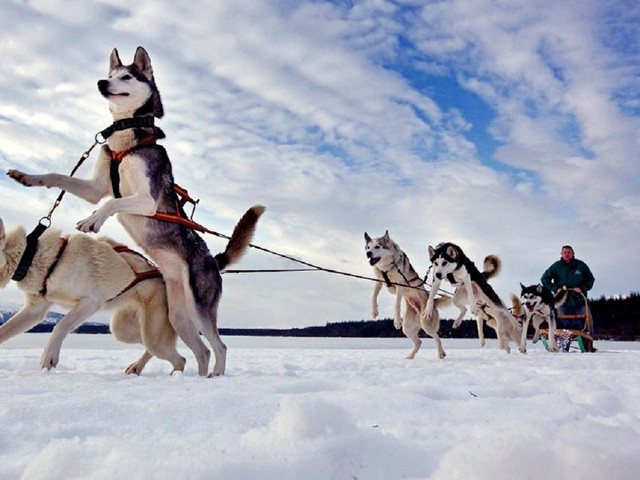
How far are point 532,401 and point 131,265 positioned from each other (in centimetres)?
306

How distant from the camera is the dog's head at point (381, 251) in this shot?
8047mm


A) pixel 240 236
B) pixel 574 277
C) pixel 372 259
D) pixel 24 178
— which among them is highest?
pixel 574 277

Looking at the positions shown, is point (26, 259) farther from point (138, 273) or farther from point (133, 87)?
point (133, 87)

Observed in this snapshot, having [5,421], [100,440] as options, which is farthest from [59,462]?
[5,421]

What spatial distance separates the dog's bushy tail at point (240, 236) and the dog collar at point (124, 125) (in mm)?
1043

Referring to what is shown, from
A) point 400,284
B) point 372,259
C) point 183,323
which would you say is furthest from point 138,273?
point 400,284

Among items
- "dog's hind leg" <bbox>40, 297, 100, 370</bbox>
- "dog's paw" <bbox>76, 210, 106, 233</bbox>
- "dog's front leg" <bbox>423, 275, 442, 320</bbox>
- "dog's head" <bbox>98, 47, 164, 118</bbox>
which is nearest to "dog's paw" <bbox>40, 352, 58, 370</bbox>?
"dog's hind leg" <bbox>40, 297, 100, 370</bbox>

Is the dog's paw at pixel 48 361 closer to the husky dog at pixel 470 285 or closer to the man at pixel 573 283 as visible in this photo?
the husky dog at pixel 470 285

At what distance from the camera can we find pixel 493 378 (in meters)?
3.55

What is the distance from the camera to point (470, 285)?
329 inches

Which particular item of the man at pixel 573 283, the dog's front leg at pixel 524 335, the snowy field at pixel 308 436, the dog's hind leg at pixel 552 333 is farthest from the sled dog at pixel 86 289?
the man at pixel 573 283

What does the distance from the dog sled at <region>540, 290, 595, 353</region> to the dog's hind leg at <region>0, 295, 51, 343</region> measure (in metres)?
9.19

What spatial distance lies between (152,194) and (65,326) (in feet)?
Result: 3.60

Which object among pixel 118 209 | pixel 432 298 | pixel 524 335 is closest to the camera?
pixel 118 209
